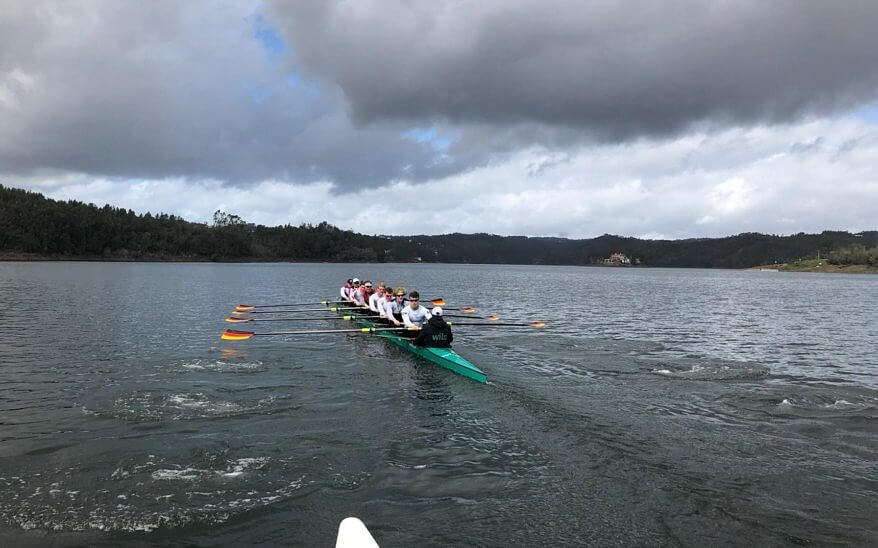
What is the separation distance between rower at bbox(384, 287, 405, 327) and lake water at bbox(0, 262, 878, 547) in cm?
276

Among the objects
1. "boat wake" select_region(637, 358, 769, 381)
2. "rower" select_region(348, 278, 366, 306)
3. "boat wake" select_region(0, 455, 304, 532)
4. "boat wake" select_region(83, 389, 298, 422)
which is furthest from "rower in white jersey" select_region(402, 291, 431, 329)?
"boat wake" select_region(0, 455, 304, 532)

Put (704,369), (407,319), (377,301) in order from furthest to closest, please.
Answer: (377,301) → (407,319) → (704,369)

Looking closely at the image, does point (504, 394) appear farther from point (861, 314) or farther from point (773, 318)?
point (861, 314)

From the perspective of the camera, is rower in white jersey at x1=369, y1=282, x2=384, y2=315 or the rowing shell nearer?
the rowing shell

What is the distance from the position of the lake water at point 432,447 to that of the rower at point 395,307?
2.76 metres

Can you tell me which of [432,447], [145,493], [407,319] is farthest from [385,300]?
[145,493]

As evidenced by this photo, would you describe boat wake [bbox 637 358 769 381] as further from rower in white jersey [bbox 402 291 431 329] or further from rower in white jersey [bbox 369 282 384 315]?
rower in white jersey [bbox 369 282 384 315]

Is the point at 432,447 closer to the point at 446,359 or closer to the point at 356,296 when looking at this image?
the point at 446,359

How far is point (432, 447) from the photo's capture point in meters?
11.0

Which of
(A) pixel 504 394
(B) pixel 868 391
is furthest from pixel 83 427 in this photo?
(B) pixel 868 391

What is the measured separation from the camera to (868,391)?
16609mm

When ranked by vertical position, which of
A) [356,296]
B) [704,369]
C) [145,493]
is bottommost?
[704,369]

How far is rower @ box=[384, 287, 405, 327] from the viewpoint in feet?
79.2

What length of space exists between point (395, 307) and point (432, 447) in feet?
45.5
